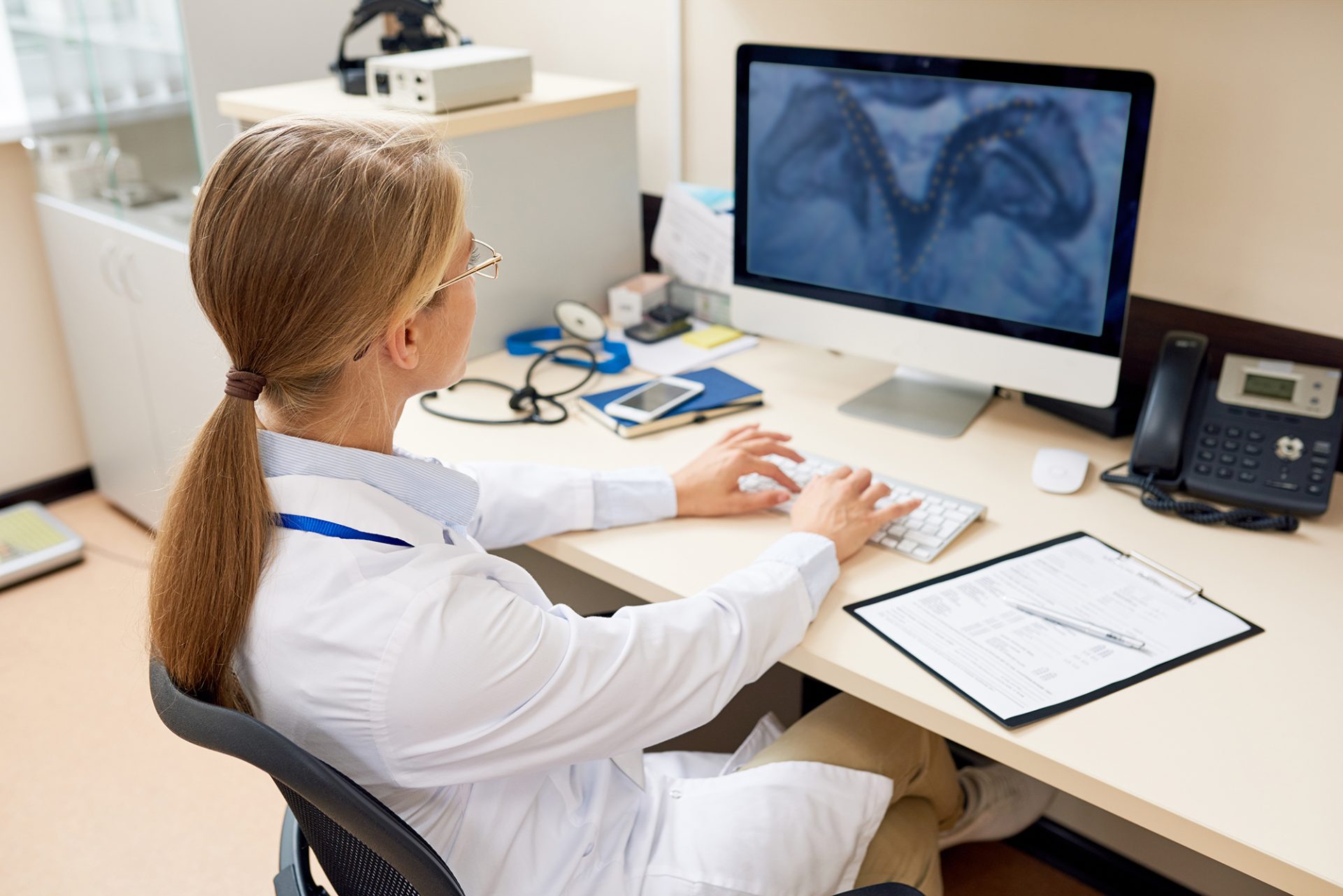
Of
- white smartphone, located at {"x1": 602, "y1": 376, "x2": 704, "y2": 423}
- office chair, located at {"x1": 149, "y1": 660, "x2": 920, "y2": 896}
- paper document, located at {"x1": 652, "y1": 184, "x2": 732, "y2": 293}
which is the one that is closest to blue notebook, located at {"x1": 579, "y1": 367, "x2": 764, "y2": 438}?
white smartphone, located at {"x1": 602, "y1": 376, "x2": 704, "y2": 423}

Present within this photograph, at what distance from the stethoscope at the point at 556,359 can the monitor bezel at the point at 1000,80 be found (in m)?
0.26

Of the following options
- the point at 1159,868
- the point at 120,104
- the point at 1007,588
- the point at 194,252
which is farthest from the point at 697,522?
the point at 120,104

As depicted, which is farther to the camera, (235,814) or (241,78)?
(241,78)

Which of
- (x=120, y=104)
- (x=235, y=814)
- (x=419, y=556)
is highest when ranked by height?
(x=120, y=104)

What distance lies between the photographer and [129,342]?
2.47m

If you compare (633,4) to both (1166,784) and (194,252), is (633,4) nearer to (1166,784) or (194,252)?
(194,252)

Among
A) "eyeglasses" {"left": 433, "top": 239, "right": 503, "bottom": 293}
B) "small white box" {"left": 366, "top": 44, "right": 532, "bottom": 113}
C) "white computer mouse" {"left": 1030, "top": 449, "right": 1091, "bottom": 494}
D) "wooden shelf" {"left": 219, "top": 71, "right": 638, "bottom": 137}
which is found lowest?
"white computer mouse" {"left": 1030, "top": 449, "right": 1091, "bottom": 494}

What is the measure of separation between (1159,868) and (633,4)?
1.76 metres

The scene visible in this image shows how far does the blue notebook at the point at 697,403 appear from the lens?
158 cm

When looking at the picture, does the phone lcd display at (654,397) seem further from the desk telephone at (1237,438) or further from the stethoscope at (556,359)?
Result: the desk telephone at (1237,438)

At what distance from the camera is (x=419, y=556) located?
90cm

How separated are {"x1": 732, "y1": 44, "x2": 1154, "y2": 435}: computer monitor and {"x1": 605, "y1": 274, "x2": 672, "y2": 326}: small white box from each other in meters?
0.28

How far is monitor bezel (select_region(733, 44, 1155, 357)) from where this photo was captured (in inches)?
50.9

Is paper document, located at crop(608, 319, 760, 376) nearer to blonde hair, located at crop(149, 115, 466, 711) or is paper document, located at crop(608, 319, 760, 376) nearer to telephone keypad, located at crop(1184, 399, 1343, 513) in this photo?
telephone keypad, located at crop(1184, 399, 1343, 513)
